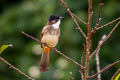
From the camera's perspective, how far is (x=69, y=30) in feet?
18.0

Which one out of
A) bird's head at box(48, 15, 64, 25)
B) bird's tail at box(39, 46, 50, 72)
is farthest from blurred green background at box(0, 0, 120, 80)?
bird's head at box(48, 15, 64, 25)

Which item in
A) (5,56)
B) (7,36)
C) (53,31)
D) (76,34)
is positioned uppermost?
(53,31)

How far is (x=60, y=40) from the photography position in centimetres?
570

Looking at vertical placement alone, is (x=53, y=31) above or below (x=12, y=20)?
above

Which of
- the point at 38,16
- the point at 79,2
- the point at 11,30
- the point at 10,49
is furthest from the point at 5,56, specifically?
the point at 79,2

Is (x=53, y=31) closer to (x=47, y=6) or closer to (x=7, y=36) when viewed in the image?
(x=47, y=6)

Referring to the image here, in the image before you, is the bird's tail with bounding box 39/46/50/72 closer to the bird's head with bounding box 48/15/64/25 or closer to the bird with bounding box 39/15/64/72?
the bird with bounding box 39/15/64/72

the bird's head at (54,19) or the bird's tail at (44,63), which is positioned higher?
the bird's head at (54,19)

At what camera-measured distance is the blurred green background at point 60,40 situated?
17.8 ft

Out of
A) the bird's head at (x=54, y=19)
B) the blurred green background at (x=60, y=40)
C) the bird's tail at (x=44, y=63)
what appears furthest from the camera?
the blurred green background at (x=60, y=40)

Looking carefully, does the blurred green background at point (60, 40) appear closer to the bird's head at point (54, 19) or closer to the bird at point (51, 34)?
the bird at point (51, 34)

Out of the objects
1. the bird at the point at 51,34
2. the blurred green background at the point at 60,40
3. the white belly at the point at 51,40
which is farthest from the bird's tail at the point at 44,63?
the blurred green background at the point at 60,40

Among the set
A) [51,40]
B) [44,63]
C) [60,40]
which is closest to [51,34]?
[51,40]

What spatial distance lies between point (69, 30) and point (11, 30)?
1.15 m
